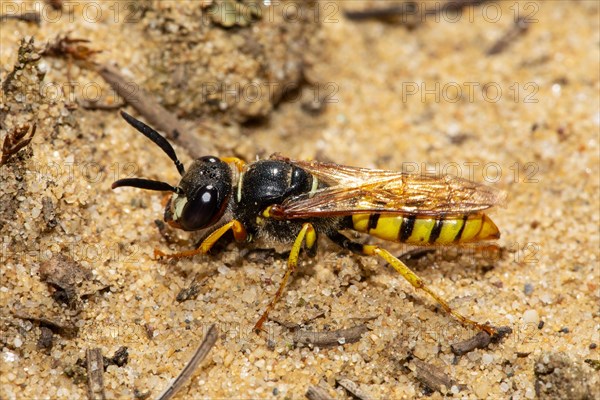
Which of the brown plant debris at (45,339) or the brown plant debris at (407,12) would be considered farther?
the brown plant debris at (407,12)

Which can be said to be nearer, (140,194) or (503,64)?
(140,194)

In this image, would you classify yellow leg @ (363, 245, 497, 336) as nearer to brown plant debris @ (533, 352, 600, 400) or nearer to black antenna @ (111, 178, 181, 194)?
brown plant debris @ (533, 352, 600, 400)

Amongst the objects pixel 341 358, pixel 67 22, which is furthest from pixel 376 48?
pixel 341 358

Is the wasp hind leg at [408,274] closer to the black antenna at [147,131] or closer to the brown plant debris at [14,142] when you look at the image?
the black antenna at [147,131]

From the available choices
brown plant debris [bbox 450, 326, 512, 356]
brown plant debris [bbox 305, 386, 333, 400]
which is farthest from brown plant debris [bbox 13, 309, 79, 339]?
brown plant debris [bbox 450, 326, 512, 356]

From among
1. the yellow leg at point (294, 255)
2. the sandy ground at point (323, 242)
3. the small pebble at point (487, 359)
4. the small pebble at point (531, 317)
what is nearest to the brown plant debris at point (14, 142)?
the sandy ground at point (323, 242)

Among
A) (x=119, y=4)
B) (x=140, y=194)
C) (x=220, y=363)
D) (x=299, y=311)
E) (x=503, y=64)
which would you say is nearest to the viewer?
(x=220, y=363)

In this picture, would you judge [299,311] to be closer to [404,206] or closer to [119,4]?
[404,206]

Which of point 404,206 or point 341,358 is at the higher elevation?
point 404,206
